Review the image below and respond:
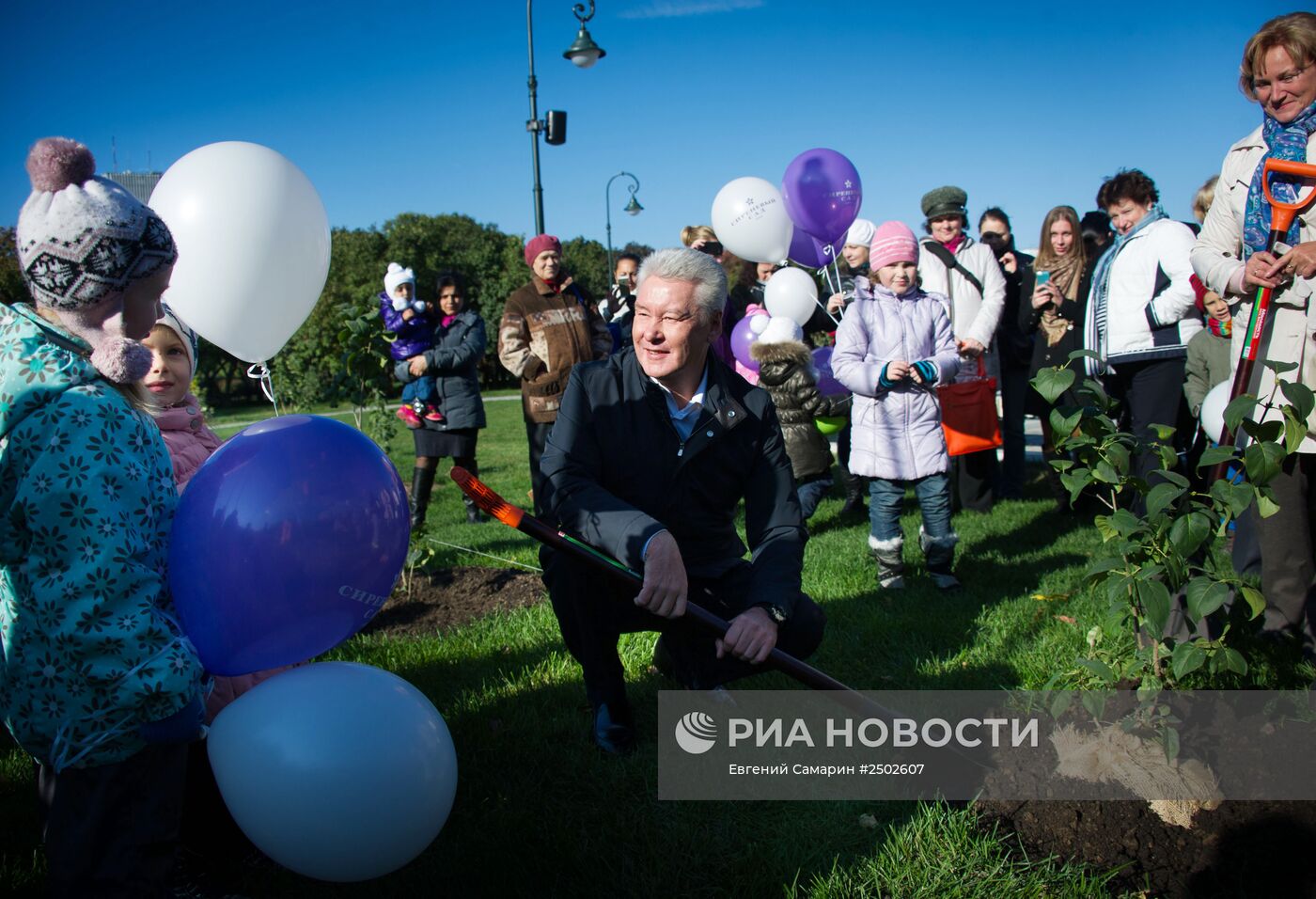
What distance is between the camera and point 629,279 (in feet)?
28.1

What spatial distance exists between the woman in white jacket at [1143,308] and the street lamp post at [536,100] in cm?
896

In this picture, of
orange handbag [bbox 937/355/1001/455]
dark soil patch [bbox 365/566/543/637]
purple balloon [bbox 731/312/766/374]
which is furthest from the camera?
purple balloon [bbox 731/312/766/374]

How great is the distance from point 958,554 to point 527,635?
113 inches

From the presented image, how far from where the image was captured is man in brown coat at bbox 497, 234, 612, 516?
657 centimetres

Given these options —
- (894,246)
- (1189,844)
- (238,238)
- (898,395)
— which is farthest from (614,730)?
(894,246)

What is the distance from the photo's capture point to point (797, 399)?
19.3 feet

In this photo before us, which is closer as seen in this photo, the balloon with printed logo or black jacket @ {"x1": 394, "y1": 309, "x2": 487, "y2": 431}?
the balloon with printed logo

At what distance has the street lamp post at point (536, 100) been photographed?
12867 millimetres

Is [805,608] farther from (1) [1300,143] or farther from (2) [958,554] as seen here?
(2) [958,554]

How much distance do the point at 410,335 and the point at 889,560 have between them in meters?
4.72

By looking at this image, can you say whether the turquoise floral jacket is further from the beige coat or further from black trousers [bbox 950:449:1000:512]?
black trousers [bbox 950:449:1000:512]

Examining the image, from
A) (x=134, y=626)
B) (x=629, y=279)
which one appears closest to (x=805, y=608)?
(x=134, y=626)

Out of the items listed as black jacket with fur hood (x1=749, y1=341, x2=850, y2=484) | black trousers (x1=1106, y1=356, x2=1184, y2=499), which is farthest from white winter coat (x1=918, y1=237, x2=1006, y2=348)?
black jacket with fur hood (x1=749, y1=341, x2=850, y2=484)

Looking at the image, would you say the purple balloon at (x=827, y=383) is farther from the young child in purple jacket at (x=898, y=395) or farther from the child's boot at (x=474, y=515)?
the child's boot at (x=474, y=515)
